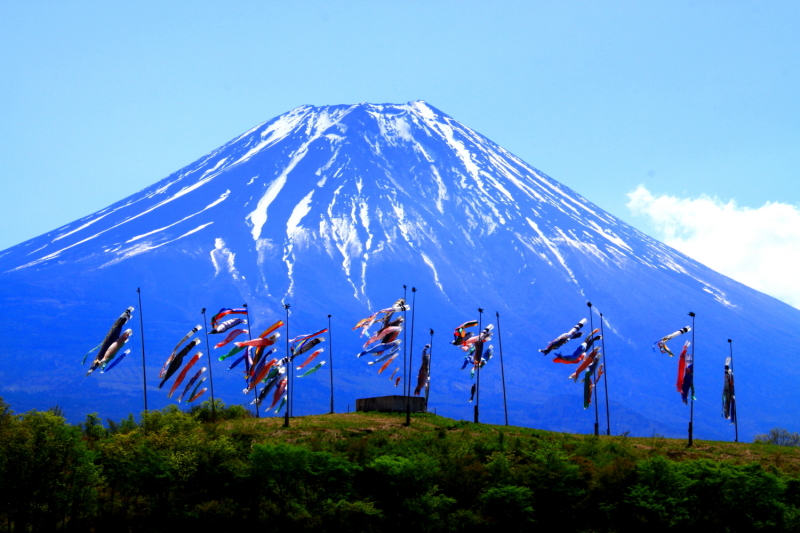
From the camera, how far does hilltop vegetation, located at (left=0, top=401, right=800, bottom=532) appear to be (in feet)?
139

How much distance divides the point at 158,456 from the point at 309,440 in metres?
9.25

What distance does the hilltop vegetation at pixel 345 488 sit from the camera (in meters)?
42.3

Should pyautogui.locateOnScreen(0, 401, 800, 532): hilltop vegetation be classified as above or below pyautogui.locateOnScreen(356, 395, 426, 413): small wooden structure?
below

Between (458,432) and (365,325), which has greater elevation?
(365,325)

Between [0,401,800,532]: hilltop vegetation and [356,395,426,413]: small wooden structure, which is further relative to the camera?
[356,395,426,413]: small wooden structure

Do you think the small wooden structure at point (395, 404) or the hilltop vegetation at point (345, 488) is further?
the small wooden structure at point (395, 404)

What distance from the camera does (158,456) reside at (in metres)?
43.4

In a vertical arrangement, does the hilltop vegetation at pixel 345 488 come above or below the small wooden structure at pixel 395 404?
below

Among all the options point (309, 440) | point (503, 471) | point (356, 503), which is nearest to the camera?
point (356, 503)

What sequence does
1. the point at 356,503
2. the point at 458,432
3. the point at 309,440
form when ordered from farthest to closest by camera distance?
the point at 458,432, the point at 309,440, the point at 356,503

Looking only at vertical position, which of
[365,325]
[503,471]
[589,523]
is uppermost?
[365,325]

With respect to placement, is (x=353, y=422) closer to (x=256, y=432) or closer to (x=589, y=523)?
(x=256, y=432)

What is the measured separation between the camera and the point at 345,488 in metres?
44.2

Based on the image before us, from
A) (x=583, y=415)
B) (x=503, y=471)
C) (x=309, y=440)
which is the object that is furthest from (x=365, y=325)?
(x=583, y=415)
